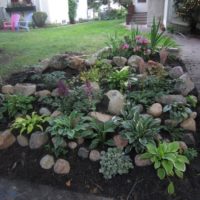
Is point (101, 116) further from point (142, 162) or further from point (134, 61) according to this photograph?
point (134, 61)

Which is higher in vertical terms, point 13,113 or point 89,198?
point 13,113

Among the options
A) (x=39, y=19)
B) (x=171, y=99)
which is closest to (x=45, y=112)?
(x=171, y=99)

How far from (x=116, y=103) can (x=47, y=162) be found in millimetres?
1045

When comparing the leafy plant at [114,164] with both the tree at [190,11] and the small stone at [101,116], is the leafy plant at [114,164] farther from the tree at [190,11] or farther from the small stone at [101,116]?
the tree at [190,11]

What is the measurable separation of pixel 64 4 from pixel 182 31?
929cm

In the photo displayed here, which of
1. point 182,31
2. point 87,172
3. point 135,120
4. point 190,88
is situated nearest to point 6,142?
point 87,172

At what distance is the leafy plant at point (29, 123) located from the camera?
9.94ft

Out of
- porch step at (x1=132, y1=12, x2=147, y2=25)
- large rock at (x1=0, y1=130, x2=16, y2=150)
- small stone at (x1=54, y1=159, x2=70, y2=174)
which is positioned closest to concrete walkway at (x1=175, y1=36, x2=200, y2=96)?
small stone at (x1=54, y1=159, x2=70, y2=174)

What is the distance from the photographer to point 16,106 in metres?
3.30

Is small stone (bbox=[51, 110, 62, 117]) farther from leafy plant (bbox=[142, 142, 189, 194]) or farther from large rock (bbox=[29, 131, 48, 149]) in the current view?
leafy plant (bbox=[142, 142, 189, 194])

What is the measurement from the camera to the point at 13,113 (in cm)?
327

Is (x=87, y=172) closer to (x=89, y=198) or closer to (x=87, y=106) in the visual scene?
(x=89, y=198)

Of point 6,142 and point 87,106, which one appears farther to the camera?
point 87,106

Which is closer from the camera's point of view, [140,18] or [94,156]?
[94,156]
